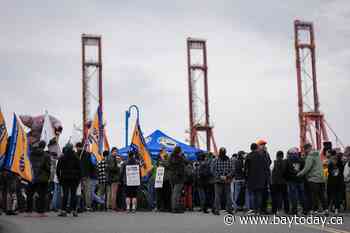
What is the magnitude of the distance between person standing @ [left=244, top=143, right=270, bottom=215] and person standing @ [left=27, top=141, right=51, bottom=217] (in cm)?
475

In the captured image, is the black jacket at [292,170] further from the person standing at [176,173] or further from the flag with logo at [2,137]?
the flag with logo at [2,137]

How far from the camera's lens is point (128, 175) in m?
17.5

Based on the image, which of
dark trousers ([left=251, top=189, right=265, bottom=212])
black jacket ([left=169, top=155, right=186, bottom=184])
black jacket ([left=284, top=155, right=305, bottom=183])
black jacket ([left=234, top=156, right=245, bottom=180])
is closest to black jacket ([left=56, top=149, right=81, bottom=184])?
black jacket ([left=169, top=155, right=186, bottom=184])

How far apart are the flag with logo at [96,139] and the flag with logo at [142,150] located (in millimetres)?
1127

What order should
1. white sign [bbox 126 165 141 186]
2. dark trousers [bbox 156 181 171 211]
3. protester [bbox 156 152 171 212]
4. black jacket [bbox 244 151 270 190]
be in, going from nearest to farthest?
1. black jacket [bbox 244 151 270 190]
2. white sign [bbox 126 165 141 186]
3. protester [bbox 156 152 171 212]
4. dark trousers [bbox 156 181 171 211]

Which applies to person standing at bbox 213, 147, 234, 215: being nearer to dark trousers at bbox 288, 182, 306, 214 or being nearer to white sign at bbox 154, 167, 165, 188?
dark trousers at bbox 288, 182, 306, 214

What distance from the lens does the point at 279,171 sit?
15.9 metres

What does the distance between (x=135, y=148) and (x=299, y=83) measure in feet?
143

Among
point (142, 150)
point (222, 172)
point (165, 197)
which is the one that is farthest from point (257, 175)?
point (142, 150)

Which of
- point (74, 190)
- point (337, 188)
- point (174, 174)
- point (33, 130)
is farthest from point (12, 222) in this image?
point (33, 130)

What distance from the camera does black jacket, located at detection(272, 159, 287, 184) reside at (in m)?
15.6

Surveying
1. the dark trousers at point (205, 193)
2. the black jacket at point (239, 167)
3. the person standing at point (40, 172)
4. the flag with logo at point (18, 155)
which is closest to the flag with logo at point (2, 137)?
the flag with logo at point (18, 155)

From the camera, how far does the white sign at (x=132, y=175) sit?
17391 millimetres

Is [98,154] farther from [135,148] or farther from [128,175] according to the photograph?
[128,175]
